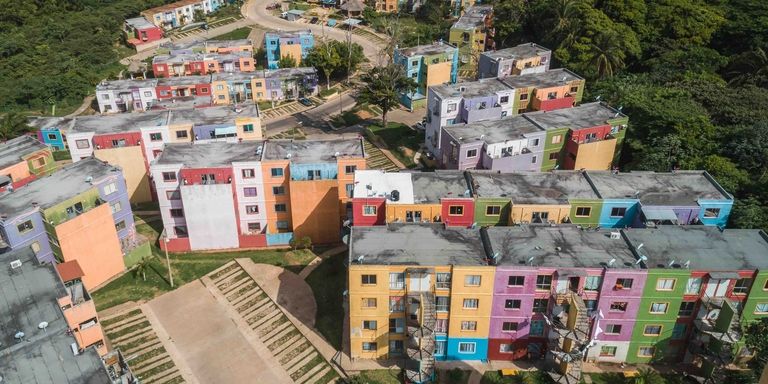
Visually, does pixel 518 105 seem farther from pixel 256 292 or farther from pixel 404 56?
pixel 256 292

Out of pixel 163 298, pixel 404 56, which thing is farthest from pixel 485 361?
pixel 404 56

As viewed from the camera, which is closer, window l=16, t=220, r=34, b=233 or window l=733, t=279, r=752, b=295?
window l=733, t=279, r=752, b=295

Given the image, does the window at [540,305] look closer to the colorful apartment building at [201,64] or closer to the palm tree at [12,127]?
the palm tree at [12,127]

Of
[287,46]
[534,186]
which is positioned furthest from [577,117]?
[287,46]

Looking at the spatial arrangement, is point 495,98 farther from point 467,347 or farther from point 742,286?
point 742,286

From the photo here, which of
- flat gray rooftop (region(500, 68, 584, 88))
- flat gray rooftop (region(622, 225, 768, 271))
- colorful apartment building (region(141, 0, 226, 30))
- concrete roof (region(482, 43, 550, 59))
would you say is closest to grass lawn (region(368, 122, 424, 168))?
flat gray rooftop (region(500, 68, 584, 88))

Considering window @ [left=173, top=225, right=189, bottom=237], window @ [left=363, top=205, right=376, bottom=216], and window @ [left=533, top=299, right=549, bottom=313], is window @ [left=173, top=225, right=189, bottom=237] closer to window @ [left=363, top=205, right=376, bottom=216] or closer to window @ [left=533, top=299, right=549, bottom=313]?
window @ [left=363, top=205, right=376, bottom=216]
